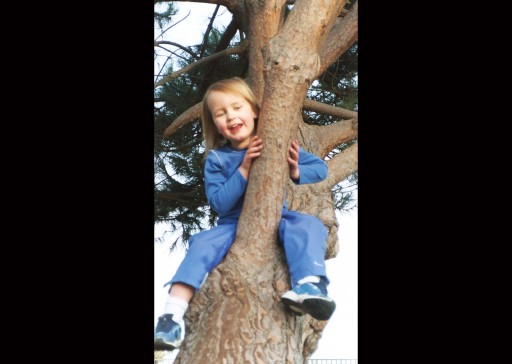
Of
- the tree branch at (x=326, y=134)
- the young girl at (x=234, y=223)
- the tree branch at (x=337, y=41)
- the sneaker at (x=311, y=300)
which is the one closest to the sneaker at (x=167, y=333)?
the young girl at (x=234, y=223)

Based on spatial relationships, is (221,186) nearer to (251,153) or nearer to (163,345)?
(251,153)

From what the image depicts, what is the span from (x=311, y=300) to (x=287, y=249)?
13 cm

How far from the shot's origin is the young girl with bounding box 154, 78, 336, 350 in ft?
5.21

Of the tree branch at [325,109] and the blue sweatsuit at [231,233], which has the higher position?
the tree branch at [325,109]

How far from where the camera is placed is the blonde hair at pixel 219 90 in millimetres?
1762

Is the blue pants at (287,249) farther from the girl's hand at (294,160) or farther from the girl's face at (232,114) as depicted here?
the girl's face at (232,114)

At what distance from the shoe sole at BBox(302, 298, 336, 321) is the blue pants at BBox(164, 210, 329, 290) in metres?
0.06

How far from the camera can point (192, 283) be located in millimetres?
1609

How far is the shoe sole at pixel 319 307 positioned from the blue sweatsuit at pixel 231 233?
0.19ft

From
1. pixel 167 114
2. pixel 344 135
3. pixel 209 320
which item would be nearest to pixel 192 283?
pixel 209 320

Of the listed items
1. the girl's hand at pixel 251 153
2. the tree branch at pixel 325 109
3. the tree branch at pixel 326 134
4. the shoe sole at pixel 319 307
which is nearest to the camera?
the shoe sole at pixel 319 307

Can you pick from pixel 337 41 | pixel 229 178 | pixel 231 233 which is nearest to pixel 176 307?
pixel 231 233

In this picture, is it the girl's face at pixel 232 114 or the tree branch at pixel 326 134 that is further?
the tree branch at pixel 326 134

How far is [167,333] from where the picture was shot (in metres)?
1.58
